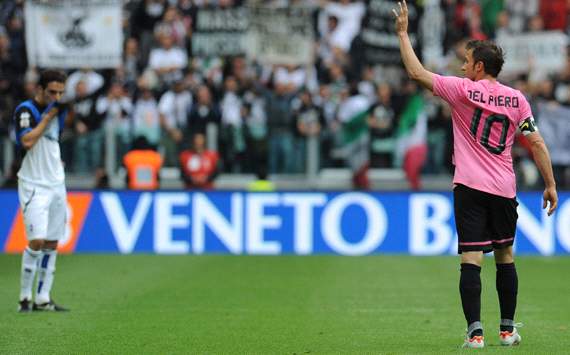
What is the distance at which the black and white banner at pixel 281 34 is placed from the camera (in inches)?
870

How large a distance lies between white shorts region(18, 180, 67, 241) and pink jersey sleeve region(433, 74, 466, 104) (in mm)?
4774

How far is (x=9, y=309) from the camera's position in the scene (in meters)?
12.4

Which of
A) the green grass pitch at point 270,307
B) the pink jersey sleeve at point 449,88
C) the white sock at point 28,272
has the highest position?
the pink jersey sleeve at point 449,88

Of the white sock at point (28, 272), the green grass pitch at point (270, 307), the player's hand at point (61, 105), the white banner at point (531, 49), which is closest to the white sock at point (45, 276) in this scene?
the white sock at point (28, 272)

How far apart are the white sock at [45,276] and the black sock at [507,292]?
5030mm

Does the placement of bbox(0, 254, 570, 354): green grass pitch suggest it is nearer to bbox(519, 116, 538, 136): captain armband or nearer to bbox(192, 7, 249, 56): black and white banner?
bbox(519, 116, 538, 136): captain armband

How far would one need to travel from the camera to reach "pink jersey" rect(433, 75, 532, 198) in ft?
30.6

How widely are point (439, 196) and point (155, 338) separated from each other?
38.9ft

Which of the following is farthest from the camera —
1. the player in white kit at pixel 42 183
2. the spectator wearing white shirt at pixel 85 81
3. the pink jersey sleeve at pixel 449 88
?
the spectator wearing white shirt at pixel 85 81

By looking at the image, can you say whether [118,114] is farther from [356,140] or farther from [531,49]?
[531,49]

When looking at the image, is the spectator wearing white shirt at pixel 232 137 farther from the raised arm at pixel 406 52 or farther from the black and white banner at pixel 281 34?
the raised arm at pixel 406 52

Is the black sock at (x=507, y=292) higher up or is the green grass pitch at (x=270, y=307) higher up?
the black sock at (x=507, y=292)

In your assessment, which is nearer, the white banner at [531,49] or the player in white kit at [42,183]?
the player in white kit at [42,183]

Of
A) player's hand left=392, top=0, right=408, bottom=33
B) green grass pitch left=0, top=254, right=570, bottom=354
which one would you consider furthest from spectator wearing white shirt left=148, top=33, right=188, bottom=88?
player's hand left=392, top=0, right=408, bottom=33
